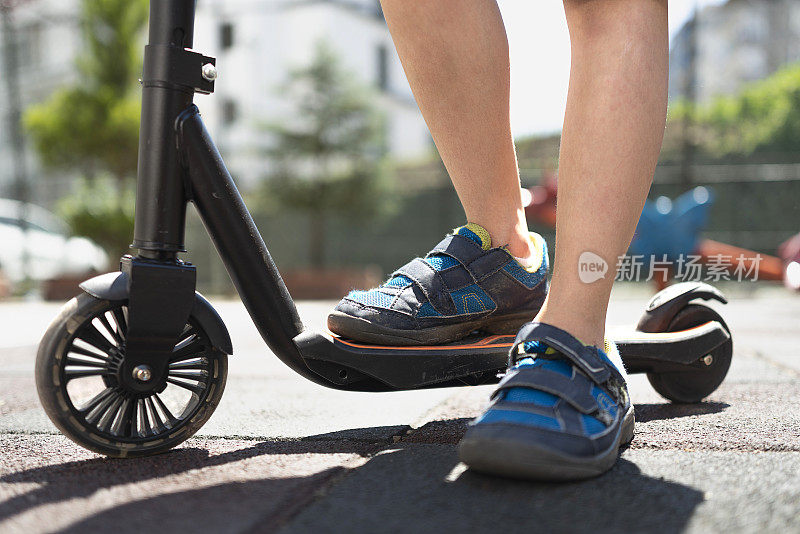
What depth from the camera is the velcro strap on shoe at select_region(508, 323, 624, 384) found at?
0.87 m

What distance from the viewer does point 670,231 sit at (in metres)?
4.74

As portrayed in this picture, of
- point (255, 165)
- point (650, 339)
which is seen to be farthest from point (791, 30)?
point (650, 339)

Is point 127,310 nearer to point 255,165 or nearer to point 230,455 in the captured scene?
point 230,455

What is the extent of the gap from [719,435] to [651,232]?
386 centimetres

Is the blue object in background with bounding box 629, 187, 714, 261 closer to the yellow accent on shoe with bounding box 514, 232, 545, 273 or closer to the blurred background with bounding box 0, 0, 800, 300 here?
the blurred background with bounding box 0, 0, 800, 300

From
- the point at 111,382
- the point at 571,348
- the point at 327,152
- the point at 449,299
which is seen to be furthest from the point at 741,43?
the point at 111,382

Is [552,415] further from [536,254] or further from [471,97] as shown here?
[471,97]

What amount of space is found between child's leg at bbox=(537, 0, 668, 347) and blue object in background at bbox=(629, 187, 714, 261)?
3.79 meters

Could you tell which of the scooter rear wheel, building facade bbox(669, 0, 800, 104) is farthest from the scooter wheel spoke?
building facade bbox(669, 0, 800, 104)

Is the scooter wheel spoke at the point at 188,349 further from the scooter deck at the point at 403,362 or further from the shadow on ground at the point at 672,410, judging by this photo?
the shadow on ground at the point at 672,410

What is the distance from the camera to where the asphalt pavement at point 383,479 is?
659mm

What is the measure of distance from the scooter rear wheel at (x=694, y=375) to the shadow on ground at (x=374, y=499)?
0.48 meters

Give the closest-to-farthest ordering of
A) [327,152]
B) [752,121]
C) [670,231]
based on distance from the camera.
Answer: [670,231] < [327,152] < [752,121]

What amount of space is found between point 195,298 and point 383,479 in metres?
0.35
